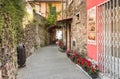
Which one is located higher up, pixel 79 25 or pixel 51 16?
pixel 51 16

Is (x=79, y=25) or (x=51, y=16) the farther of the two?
(x=51, y=16)

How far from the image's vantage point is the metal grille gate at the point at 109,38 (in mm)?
7181

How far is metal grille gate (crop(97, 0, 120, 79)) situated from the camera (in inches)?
283

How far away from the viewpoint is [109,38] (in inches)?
305

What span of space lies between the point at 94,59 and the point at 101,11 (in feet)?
6.78

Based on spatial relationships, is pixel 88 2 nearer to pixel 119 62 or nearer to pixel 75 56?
pixel 75 56

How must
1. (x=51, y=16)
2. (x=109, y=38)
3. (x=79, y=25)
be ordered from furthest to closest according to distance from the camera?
(x=51, y=16)
(x=79, y=25)
(x=109, y=38)

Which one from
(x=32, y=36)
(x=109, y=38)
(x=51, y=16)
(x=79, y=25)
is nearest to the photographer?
(x=109, y=38)

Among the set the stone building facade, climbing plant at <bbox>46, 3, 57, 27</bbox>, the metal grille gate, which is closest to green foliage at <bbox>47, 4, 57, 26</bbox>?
climbing plant at <bbox>46, 3, 57, 27</bbox>

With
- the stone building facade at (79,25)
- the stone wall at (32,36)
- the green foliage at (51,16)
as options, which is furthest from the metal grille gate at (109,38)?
the green foliage at (51,16)

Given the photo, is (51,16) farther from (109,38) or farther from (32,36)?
(109,38)

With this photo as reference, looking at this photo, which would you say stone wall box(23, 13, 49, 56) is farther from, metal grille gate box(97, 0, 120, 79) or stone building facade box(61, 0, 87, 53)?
metal grille gate box(97, 0, 120, 79)

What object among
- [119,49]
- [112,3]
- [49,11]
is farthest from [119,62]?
[49,11]

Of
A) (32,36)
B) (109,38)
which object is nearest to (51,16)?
(32,36)
